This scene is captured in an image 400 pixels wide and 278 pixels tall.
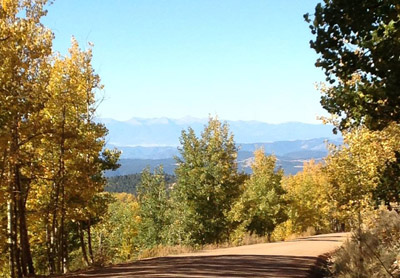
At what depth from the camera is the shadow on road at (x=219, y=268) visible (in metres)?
11.4

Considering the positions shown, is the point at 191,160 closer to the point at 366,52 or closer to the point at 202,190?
the point at 202,190

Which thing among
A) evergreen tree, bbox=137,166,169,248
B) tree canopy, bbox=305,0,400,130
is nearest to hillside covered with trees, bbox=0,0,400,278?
tree canopy, bbox=305,0,400,130

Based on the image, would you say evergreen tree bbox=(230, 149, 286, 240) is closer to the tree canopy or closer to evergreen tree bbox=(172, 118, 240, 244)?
evergreen tree bbox=(172, 118, 240, 244)

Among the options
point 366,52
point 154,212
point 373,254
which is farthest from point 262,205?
point 366,52

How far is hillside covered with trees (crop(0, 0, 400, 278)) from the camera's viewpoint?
807cm

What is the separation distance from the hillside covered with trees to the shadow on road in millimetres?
1493

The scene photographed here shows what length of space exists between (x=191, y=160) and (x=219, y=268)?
27.8 meters

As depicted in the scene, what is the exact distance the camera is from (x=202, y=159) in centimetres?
4062

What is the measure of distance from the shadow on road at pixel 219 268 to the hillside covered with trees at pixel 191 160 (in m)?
1.49

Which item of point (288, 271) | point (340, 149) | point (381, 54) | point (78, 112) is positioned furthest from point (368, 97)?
point (78, 112)

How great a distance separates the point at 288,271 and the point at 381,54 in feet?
24.3

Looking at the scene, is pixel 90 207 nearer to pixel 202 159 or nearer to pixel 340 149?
pixel 340 149

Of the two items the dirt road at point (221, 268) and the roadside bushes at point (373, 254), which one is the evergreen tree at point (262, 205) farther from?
the roadside bushes at point (373, 254)

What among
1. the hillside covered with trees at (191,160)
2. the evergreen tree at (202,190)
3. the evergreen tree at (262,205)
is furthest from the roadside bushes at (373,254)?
the evergreen tree at (262,205)
